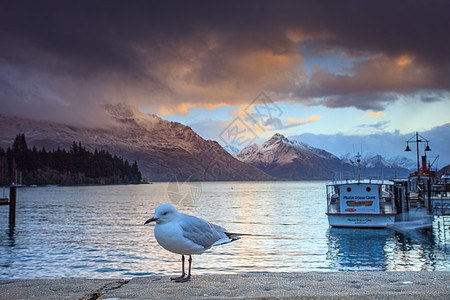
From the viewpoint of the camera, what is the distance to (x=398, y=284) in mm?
9094

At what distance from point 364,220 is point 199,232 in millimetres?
30037

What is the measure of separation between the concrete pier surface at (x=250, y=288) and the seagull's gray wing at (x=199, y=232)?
97 cm

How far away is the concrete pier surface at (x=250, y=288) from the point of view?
7.57 metres

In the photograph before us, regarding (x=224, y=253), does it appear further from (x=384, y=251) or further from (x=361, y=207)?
(x=361, y=207)

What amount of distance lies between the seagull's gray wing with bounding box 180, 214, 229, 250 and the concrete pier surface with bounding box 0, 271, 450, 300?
3.17ft

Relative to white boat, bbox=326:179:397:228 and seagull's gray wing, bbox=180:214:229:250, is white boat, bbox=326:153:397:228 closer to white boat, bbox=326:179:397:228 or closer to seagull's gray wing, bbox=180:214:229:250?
white boat, bbox=326:179:397:228

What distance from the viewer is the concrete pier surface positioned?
7574 mm

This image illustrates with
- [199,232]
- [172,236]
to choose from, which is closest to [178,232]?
[172,236]

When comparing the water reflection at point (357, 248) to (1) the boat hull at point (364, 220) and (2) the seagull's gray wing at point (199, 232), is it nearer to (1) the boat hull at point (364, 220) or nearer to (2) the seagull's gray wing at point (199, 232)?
(1) the boat hull at point (364, 220)

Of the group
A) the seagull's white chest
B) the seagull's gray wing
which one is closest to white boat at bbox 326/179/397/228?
the seagull's gray wing

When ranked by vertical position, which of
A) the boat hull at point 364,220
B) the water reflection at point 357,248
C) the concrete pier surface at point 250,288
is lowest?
the water reflection at point 357,248

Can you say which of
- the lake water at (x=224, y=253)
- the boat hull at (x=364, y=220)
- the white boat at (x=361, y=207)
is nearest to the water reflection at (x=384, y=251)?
the lake water at (x=224, y=253)

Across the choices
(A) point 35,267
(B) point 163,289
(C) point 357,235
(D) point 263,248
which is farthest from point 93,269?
(C) point 357,235

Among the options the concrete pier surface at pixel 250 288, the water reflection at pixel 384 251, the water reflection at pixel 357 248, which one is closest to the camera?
the concrete pier surface at pixel 250 288
